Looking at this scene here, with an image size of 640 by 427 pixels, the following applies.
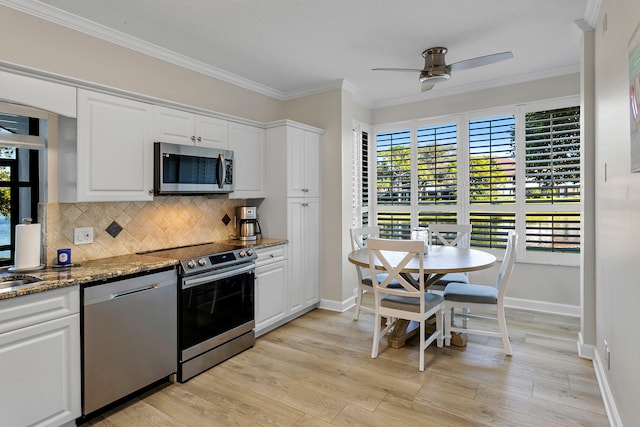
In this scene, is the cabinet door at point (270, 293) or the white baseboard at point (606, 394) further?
the cabinet door at point (270, 293)

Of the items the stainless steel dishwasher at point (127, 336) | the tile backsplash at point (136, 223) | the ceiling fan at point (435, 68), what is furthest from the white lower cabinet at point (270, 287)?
the ceiling fan at point (435, 68)

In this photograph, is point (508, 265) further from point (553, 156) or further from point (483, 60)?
point (553, 156)

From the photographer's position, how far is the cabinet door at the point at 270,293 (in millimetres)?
3424

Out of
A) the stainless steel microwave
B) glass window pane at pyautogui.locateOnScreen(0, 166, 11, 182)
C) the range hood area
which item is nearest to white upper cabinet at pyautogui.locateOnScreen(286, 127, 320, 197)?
the stainless steel microwave

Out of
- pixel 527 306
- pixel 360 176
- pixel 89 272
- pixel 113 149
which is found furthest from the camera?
pixel 360 176

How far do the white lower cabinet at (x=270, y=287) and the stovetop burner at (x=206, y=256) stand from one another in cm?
24

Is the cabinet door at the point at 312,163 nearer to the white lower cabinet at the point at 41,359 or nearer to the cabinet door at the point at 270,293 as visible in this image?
the cabinet door at the point at 270,293

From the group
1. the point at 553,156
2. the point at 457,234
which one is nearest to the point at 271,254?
the point at 457,234

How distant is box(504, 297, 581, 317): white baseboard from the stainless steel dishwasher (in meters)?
Result: 3.77

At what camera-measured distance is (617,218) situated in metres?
1.98

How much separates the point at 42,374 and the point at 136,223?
1.36 meters

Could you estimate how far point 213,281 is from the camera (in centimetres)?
287

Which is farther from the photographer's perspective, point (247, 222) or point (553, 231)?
point (553, 231)

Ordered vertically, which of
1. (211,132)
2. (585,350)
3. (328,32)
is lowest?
(585,350)
